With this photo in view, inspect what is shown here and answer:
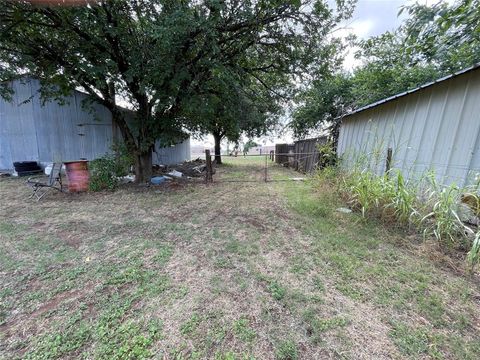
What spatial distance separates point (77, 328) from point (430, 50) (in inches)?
221

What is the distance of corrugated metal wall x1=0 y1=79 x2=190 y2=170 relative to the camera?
8398 millimetres

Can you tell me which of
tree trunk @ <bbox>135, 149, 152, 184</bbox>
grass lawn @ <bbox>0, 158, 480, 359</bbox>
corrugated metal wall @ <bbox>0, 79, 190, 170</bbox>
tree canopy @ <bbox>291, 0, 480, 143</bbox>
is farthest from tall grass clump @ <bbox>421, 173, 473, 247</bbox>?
corrugated metal wall @ <bbox>0, 79, 190, 170</bbox>

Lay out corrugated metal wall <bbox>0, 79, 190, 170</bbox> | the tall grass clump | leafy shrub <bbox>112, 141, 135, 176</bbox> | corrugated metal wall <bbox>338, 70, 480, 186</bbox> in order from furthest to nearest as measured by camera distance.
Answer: corrugated metal wall <bbox>0, 79, 190, 170</bbox> < leafy shrub <bbox>112, 141, 135, 176</bbox> < corrugated metal wall <bbox>338, 70, 480, 186</bbox> < the tall grass clump

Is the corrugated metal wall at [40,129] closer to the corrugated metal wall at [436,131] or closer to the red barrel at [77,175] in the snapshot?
the red barrel at [77,175]

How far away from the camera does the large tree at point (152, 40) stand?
4184 millimetres

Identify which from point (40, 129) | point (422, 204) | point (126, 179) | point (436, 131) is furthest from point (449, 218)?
point (40, 129)

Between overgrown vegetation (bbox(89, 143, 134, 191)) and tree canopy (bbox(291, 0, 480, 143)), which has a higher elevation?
tree canopy (bbox(291, 0, 480, 143))

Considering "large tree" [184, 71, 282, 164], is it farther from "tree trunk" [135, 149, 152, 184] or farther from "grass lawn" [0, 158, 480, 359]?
"grass lawn" [0, 158, 480, 359]

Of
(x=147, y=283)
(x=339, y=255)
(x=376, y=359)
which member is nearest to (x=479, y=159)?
(x=339, y=255)

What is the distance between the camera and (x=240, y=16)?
4648mm

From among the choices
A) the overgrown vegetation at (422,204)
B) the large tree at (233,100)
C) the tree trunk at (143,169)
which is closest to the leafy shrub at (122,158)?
the tree trunk at (143,169)

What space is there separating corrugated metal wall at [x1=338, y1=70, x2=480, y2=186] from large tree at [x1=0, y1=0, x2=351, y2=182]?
2.77m

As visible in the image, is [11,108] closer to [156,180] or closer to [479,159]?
[156,180]

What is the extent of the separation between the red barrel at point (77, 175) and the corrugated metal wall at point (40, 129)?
3234 mm
